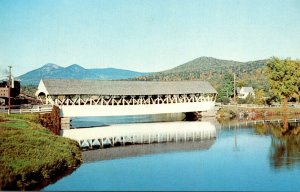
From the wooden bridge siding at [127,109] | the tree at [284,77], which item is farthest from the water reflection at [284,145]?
the tree at [284,77]

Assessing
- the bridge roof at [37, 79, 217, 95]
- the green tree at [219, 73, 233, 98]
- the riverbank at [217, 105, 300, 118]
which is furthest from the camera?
the green tree at [219, 73, 233, 98]

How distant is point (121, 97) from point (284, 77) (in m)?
27.6

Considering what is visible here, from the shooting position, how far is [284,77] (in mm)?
61875

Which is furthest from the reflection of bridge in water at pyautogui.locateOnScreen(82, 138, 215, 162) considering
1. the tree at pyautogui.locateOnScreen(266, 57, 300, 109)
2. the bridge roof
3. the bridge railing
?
the tree at pyautogui.locateOnScreen(266, 57, 300, 109)

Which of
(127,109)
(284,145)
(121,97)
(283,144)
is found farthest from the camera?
(121,97)

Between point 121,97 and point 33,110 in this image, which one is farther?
point 121,97

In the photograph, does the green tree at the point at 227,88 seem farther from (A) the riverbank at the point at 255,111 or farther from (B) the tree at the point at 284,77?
(A) the riverbank at the point at 255,111

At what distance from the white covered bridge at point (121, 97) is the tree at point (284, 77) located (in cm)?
1206

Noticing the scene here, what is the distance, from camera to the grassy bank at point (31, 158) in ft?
54.1

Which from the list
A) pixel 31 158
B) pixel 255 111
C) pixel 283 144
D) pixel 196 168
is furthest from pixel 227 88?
pixel 31 158

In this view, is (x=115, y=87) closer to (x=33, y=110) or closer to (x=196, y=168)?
(x=33, y=110)

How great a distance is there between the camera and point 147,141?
3241cm

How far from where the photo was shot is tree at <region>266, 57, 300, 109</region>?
61.4 metres

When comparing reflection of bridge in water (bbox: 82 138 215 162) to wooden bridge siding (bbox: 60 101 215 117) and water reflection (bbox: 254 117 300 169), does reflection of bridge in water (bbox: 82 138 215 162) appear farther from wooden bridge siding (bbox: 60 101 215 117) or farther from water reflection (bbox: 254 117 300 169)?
wooden bridge siding (bbox: 60 101 215 117)
